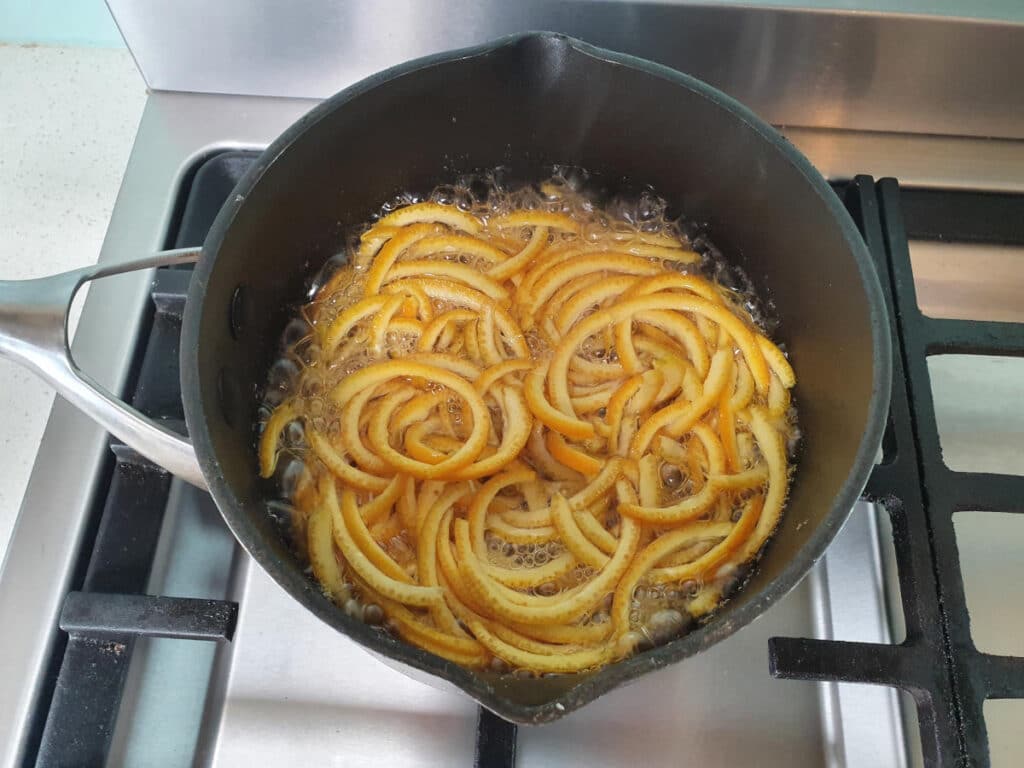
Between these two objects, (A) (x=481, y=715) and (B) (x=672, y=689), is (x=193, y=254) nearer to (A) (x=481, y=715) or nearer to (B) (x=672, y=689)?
(A) (x=481, y=715)

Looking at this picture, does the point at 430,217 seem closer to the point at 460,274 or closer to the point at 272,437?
the point at 460,274

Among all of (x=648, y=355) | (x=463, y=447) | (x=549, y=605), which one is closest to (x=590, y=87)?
(x=648, y=355)

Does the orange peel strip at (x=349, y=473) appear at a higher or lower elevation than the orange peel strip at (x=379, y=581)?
higher

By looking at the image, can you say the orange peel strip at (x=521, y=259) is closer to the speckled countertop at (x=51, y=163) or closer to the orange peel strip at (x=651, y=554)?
the orange peel strip at (x=651, y=554)

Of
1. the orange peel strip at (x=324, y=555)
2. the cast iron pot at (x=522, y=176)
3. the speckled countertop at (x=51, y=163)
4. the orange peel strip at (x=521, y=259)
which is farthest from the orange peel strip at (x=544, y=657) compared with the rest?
the speckled countertop at (x=51, y=163)

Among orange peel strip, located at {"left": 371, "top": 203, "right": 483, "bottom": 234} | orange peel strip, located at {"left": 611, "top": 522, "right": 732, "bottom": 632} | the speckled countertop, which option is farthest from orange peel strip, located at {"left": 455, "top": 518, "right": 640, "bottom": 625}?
the speckled countertop

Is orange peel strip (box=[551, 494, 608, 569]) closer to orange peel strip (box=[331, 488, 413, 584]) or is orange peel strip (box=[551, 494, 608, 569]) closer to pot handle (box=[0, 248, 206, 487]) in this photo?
orange peel strip (box=[331, 488, 413, 584])
